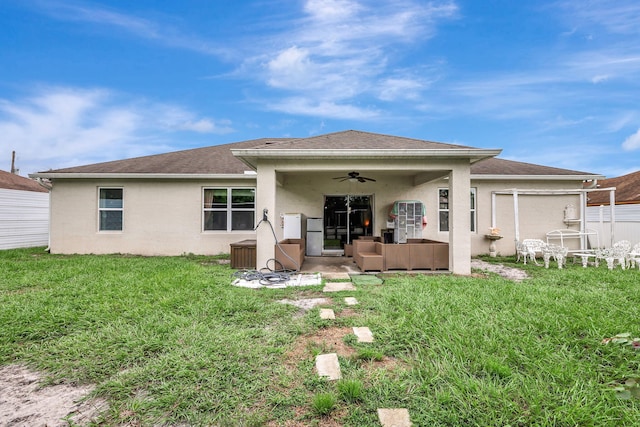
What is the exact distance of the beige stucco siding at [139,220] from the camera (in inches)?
399

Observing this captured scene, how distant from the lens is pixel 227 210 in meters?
10.4

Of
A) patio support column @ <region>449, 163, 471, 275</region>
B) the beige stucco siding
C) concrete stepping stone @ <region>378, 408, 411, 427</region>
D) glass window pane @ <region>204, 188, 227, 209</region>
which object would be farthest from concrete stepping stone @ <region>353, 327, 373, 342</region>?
glass window pane @ <region>204, 188, 227, 209</region>

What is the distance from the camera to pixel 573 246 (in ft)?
34.0

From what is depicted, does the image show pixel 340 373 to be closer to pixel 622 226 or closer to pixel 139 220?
pixel 139 220

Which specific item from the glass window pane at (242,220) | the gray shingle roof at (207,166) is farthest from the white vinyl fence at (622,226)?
the glass window pane at (242,220)

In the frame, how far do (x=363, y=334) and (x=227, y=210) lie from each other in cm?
823

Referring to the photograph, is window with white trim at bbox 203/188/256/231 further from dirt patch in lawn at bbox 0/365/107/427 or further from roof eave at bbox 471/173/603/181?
roof eave at bbox 471/173/603/181

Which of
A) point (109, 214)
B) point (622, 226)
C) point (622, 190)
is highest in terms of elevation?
point (622, 190)

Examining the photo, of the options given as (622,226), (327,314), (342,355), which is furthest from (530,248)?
(342,355)

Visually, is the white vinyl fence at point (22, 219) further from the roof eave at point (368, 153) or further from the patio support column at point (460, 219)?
the patio support column at point (460, 219)

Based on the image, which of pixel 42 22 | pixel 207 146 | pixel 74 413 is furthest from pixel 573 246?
pixel 42 22

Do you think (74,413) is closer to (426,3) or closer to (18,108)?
(426,3)

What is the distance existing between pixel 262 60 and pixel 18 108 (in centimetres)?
1194

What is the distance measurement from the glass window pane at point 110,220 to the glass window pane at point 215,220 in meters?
3.14
